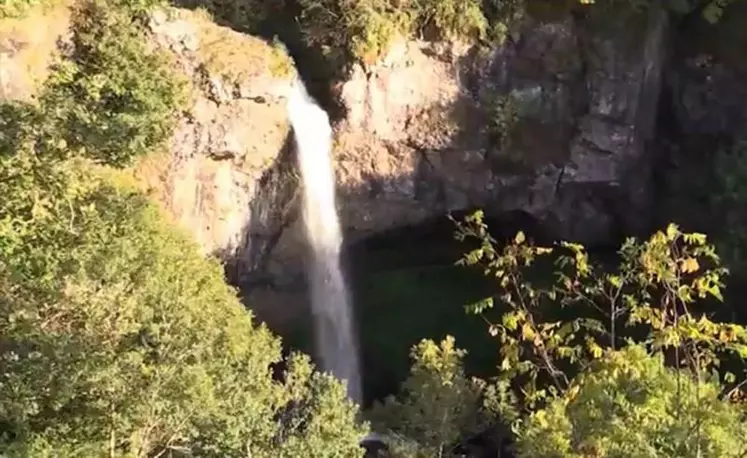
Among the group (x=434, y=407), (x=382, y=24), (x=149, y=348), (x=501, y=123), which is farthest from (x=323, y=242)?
(x=149, y=348)

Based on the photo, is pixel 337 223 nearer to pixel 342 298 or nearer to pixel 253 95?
pixel 342 298

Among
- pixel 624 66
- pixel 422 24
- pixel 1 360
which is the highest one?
pixel 422 24

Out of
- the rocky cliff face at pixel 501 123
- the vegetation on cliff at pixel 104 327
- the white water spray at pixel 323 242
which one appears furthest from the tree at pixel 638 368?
the rocky cliff face at pixel 501 123

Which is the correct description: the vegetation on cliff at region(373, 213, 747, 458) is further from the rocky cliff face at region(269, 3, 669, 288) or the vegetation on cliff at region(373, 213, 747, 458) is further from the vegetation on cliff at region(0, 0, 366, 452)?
the rocky cliff face at region(269, 3, 669, 288)

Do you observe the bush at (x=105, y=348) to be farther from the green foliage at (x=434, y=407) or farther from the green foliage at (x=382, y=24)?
the green foliage at (x=382, y=24)

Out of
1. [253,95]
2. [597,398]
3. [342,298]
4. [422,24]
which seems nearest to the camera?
[597,398]

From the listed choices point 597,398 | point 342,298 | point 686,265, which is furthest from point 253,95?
point 686,265

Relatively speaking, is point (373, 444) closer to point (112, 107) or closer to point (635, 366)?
point (635, 366)
